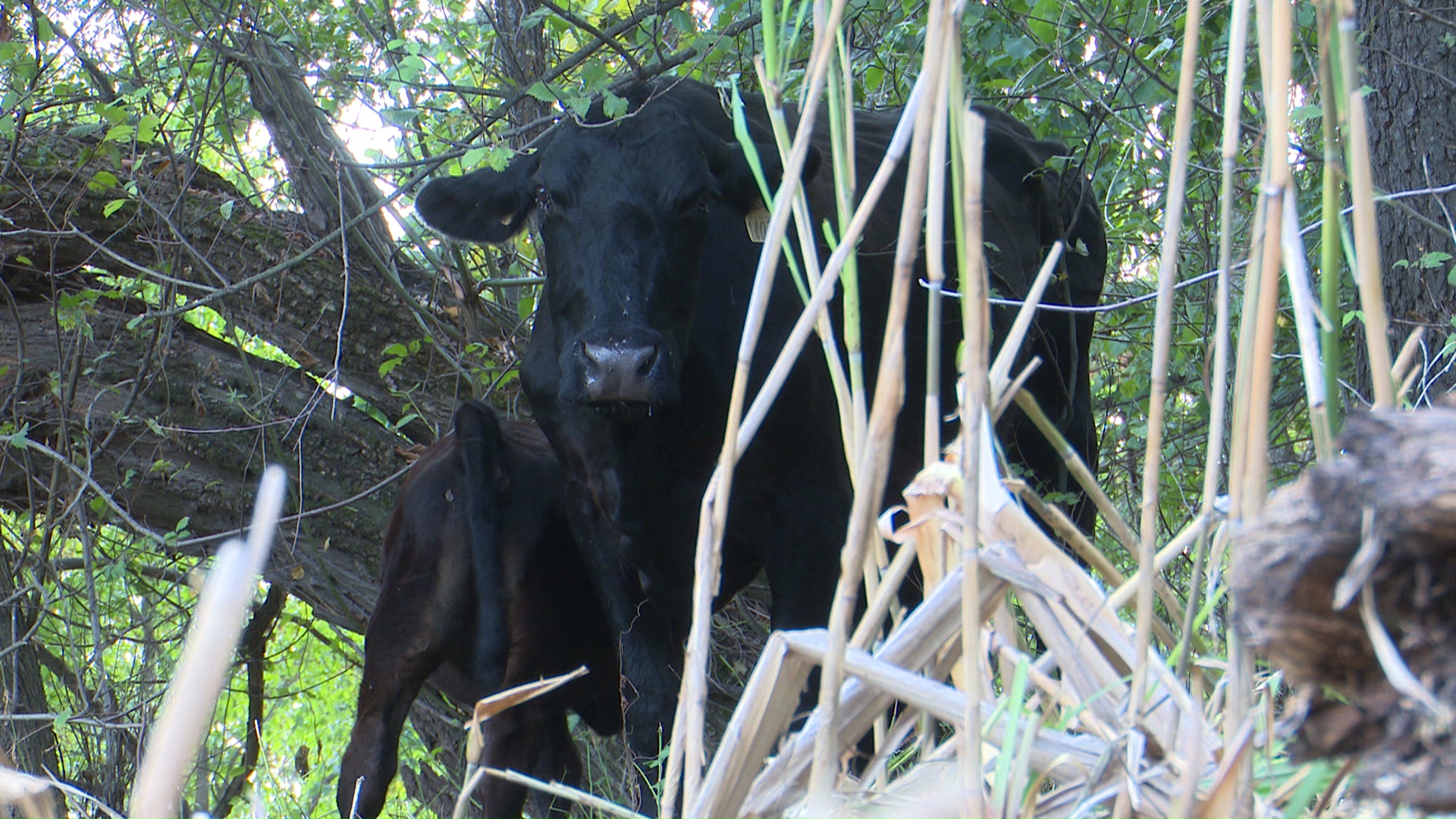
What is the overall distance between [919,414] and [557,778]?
1.77 metres

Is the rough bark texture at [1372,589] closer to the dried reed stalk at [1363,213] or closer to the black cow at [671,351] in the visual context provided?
the dried reed stalk at [1363,213]

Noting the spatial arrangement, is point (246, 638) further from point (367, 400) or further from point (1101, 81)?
point (1101, 81)

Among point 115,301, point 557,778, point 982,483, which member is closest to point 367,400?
point 115,301

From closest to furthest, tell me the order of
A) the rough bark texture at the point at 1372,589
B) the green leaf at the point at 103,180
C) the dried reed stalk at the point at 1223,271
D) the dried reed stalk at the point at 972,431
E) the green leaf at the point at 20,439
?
the rough bark texture at the point at 1372,589, the dried reed stalk at the point at 972,431, the dried reed stalk at the point at 1223,271, the green leaf at the point at 20,439, the green leaf at the point at 103,180

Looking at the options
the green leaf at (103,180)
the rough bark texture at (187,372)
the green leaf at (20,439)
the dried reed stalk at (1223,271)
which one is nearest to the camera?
the dried reed stalk at (1223,271)

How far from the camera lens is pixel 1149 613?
3.65 feet

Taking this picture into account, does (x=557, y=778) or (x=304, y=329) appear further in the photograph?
(x=304, y=329)

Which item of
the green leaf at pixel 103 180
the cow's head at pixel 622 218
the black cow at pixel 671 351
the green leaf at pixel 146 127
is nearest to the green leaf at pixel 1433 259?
the black cow at pixel 671 351

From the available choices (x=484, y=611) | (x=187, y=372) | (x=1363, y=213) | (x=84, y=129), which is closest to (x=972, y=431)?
(x=1363, y=213)

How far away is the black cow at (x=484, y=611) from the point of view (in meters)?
4.28

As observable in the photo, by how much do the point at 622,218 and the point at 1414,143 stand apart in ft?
7.53

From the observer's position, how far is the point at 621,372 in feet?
11.6

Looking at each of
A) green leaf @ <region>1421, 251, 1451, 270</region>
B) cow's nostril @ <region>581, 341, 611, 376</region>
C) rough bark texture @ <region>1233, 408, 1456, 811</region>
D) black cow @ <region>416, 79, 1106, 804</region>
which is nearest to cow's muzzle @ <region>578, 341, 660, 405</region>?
cow's nostril @ <region>581, 341, 611, 376</region>

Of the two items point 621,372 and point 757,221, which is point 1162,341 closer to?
point 621,372
